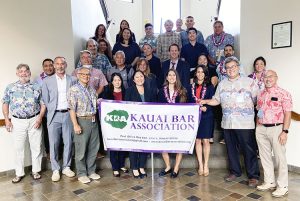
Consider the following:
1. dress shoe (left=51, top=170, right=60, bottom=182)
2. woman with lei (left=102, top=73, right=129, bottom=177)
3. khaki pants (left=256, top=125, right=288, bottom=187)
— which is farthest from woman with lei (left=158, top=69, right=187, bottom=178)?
dress shoe (left=51, top=170, right=60, bottom=182)

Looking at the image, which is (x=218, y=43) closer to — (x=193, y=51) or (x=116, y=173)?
(x=193, y=51)

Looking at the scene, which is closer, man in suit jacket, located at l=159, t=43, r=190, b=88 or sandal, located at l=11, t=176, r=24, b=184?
sandal, located at l=11, t=176, r=24, b=184

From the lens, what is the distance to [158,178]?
3.74 metres

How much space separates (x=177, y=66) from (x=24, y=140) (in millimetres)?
2463

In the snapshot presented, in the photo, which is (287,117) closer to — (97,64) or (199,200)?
(199,200)

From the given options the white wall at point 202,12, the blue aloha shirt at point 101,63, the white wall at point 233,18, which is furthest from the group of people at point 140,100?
the white wall at point 202,12

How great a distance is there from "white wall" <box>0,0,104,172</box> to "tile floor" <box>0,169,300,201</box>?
2.46ft

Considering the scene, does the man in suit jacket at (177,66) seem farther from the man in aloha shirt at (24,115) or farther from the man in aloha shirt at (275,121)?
the man in aloha shirt at (24,115)

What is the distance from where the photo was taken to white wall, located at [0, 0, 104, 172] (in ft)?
12.6

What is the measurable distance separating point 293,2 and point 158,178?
9.95ft

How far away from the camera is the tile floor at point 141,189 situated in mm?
3172

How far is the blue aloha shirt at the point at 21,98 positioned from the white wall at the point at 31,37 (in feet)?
1.07

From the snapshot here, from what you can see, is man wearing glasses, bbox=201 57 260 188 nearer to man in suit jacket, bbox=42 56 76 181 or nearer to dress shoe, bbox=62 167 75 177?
man in suit jacket, bbox=42 56 76 181

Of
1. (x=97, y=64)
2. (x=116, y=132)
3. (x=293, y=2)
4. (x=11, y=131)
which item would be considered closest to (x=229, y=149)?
(x=116, y=132)
